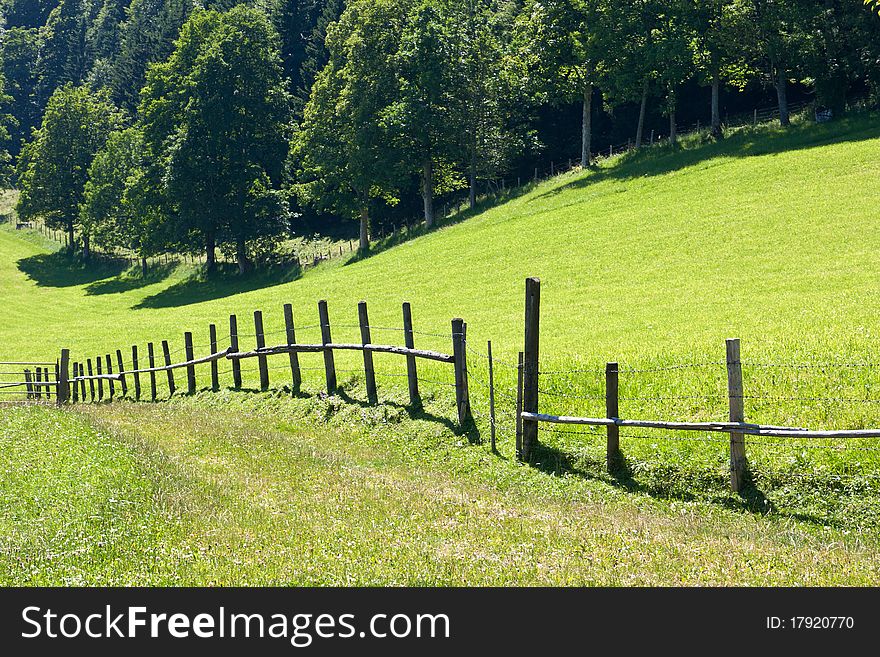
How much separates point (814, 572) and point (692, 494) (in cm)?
400

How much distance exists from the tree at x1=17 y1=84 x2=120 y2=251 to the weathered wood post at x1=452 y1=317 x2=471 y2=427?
3504 inches

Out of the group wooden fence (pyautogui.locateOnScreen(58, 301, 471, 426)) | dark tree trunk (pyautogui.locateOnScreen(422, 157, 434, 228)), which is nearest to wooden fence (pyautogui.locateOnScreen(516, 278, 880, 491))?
wooden fence (pyautogui.locateOnScreen(58, 301, 471, 426))

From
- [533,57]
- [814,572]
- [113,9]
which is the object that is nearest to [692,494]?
[814,572]

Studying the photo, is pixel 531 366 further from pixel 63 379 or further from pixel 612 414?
pixel 63 379

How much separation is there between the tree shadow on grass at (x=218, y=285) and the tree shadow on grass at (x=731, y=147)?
2169 centimetres

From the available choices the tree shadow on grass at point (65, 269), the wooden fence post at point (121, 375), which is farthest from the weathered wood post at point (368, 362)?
the tree shadow on grass at point (65, 269)

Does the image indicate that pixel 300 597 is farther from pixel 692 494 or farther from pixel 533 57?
pixel 533 57

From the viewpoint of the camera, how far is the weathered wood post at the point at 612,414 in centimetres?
1392

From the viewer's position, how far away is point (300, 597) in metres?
8.29

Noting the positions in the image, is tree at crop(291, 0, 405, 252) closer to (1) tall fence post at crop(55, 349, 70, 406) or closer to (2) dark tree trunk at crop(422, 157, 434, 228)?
(2) dark tree trunk at crop(422, 157, 434, 228)

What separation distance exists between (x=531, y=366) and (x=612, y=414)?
1.93 m

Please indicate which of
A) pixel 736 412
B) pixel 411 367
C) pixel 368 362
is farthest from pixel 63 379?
pixel 736 412

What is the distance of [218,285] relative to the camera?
7275cm

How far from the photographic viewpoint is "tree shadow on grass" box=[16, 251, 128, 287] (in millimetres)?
88625
